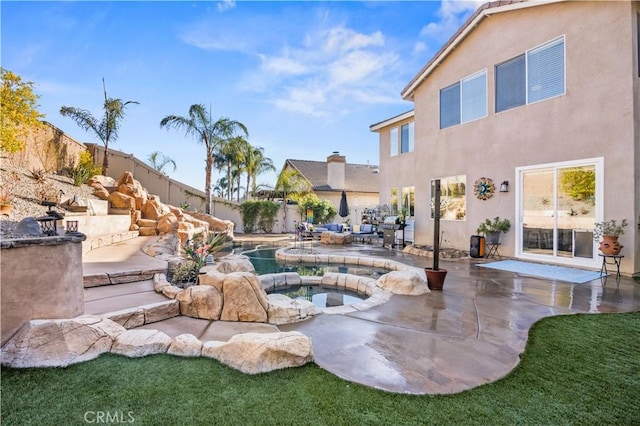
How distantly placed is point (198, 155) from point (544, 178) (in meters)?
17.0

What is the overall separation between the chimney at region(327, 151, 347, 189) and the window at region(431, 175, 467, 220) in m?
13.1

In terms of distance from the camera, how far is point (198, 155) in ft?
59.7

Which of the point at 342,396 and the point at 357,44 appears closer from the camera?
the point at 342,396

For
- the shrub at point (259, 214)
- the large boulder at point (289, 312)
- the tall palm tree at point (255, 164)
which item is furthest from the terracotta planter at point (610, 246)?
the tall palm tree at point (255, 164)

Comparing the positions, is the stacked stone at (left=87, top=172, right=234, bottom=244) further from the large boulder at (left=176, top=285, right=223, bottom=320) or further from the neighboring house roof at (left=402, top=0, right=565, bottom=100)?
the neighboring house roof at (left=402, top=0, right=565, bottom=100)

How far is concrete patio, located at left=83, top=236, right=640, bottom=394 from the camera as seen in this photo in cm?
298

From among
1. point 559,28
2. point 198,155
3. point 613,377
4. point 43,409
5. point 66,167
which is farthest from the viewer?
point 198,155

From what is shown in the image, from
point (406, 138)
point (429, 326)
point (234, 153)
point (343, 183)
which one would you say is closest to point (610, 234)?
point (429, 326)

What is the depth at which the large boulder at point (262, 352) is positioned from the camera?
290cm

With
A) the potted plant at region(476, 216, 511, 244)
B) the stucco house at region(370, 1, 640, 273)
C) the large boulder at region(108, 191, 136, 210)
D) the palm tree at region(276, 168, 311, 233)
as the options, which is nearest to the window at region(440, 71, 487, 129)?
the stucco house at region(370, 1, 640, 273)

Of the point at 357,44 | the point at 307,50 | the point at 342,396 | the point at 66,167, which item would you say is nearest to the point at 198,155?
the point at 66,167

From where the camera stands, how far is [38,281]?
9.78 ft

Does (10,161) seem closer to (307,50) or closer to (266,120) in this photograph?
(307,50)

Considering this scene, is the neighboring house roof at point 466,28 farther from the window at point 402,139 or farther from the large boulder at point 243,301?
the large boulder at point 243,301
